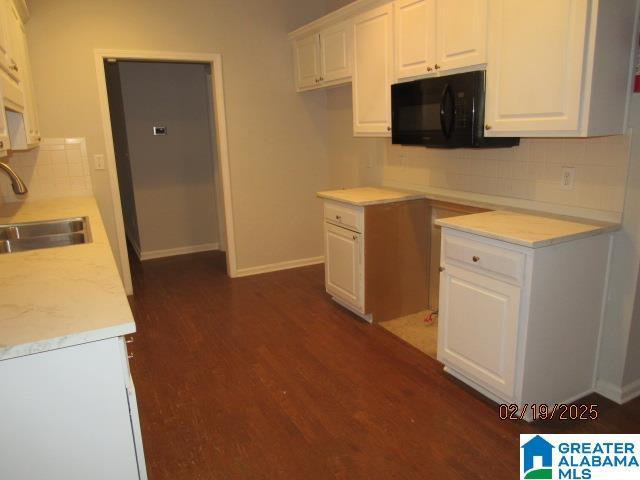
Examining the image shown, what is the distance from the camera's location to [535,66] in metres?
2.06

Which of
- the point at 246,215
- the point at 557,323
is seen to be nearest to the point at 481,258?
the point at 557,323

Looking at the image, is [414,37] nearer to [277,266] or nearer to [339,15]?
[339,15]

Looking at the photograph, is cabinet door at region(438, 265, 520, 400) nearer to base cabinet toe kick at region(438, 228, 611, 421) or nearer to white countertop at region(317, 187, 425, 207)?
base cabinet toe kick at region(438, 228, 611, 421)

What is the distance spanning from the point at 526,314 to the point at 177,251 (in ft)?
13.9

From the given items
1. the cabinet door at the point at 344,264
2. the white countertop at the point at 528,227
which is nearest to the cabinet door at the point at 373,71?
the cabinet door at the point at 344,264

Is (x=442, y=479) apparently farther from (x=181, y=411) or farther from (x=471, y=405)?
(x=181, y=411)

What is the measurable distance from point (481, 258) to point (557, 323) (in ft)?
1.44

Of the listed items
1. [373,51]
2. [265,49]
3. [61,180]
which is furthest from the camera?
[265,49]

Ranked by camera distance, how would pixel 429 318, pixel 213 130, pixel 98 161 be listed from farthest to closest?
pixel 213 130
pixel 98 161
pixel 429 318

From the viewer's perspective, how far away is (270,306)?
12.1 ft

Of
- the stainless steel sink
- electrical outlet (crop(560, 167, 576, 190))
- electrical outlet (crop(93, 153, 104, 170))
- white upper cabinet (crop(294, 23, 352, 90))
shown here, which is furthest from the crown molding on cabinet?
the stainless steel sink

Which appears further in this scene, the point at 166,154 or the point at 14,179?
the point at 166,154

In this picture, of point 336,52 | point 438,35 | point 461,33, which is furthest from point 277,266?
point 461,33

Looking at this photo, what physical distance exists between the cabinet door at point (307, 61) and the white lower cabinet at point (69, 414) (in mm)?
3236
